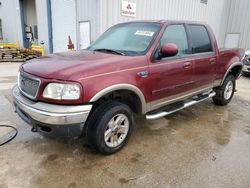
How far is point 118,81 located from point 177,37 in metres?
1.59

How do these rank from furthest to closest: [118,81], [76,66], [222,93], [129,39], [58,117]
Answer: [222,93] → [129,39] → [118,81] → [76,66] → [58,117]

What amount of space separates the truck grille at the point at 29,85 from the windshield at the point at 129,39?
Result: 3.96 feet

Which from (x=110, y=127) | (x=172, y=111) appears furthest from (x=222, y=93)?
(x=110, y=127)

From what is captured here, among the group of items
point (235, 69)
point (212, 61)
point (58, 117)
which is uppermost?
point (212, 61)

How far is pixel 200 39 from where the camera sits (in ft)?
13.5

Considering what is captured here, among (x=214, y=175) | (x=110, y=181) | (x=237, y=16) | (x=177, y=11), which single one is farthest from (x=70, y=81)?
(x=237, y=16)

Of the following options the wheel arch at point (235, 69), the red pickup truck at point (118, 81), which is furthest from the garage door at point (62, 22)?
the wheel arch at point (235, 69)

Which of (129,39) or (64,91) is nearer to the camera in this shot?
(64,91)

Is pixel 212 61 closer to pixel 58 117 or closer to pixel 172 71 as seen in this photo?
pixel 172 71

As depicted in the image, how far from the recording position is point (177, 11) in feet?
34.2

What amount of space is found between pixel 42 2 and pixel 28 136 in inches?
413

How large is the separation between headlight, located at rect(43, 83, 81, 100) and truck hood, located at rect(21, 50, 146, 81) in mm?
88

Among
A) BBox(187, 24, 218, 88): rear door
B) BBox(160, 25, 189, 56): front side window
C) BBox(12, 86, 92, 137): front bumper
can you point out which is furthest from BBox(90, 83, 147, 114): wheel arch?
BBox(187, 24, 218, 88): rear door

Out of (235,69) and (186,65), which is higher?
(186,65)
